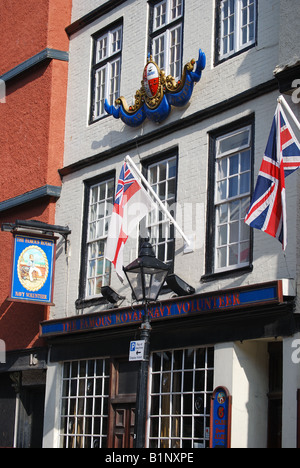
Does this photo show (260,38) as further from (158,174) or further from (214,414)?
(214,414)

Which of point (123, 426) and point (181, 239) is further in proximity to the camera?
point (123, 426)

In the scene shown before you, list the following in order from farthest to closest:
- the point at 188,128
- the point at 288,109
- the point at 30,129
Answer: the point at 30,129
the point at 188,128
the point at 288,109

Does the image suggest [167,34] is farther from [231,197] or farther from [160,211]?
[231,197]

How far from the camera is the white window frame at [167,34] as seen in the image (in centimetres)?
1510

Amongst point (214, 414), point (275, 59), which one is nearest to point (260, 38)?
point (275, 59)

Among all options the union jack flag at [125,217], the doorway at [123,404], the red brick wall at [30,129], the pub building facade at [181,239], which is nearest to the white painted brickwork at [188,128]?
the pub building facade at [181,239]

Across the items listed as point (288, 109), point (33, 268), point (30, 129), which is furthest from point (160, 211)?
point (30, 129)

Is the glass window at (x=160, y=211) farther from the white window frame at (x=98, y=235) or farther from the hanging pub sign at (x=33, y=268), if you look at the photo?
the hanging pub sign at (x=33, y=268)

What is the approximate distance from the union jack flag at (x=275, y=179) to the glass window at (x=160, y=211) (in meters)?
3.10

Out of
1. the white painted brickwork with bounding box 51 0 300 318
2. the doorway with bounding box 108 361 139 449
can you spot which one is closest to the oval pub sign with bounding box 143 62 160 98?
the white painted brickwork with bounding box 51 0 300 318

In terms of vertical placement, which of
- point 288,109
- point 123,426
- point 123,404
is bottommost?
point 123,426

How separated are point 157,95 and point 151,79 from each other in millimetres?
340

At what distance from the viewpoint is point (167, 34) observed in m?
15.4

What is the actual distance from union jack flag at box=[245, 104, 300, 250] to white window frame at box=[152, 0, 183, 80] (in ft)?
12.7
